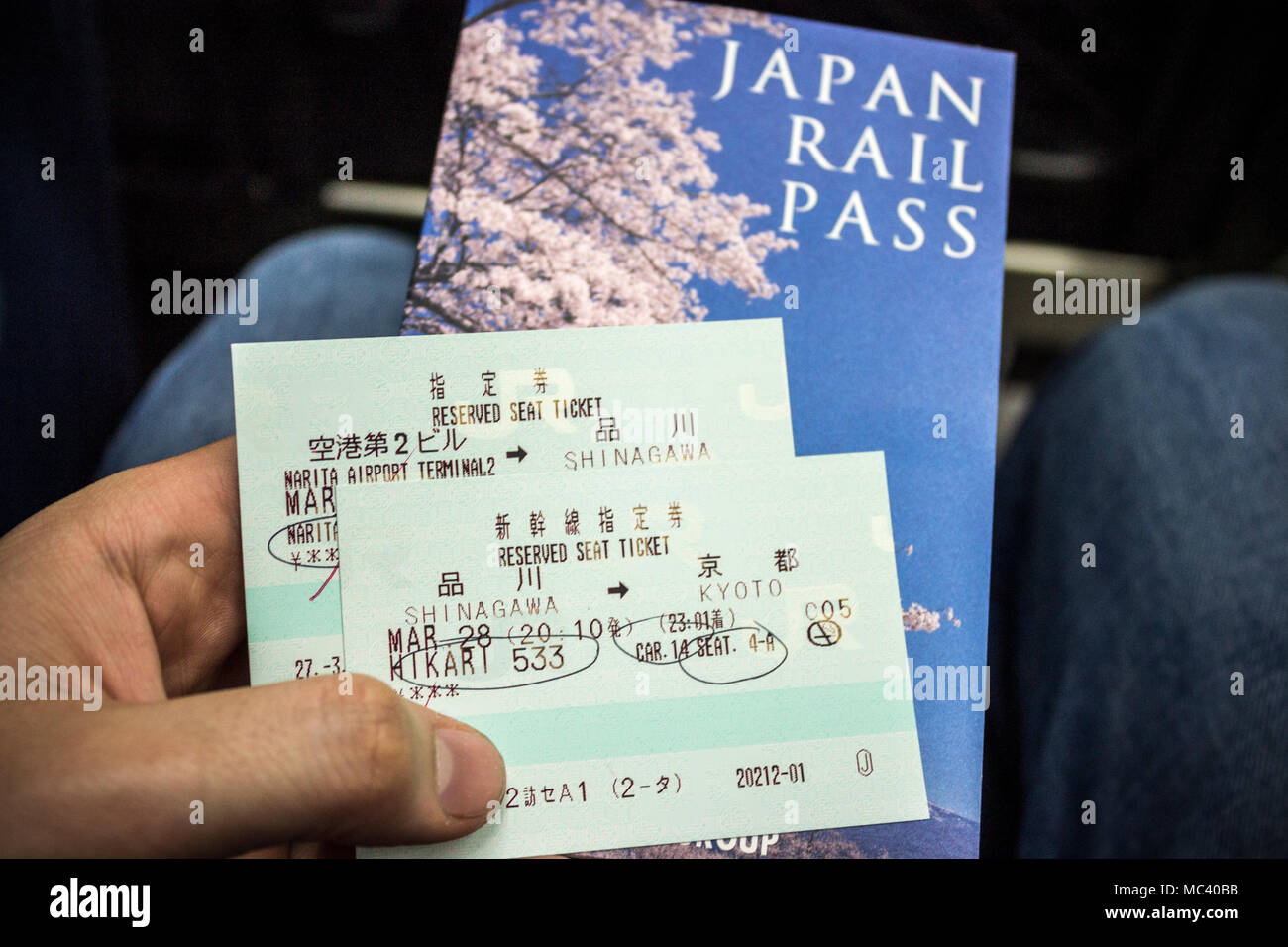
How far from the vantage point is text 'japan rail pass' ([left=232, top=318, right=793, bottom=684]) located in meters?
0.53

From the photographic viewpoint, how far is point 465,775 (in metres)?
0.51

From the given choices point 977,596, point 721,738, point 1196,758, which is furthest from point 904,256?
point 1196,758

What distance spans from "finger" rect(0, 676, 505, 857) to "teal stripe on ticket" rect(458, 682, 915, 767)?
78 millimetres

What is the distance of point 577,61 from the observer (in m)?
0.65

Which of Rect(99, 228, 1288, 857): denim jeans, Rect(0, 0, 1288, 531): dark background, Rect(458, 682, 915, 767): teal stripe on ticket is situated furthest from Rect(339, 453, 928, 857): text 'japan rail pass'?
Rect(0, 0, 1288, 531): dark background

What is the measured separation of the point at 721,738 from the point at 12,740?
0.40m

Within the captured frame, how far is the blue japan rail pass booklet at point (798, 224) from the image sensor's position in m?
0.60

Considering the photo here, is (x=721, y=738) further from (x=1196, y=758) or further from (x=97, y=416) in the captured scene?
(x=97, y=416)

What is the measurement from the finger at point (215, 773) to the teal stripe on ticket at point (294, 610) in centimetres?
A: 7

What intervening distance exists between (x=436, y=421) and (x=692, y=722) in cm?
26

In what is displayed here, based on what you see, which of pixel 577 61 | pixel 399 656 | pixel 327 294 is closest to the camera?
pixel 399 656
